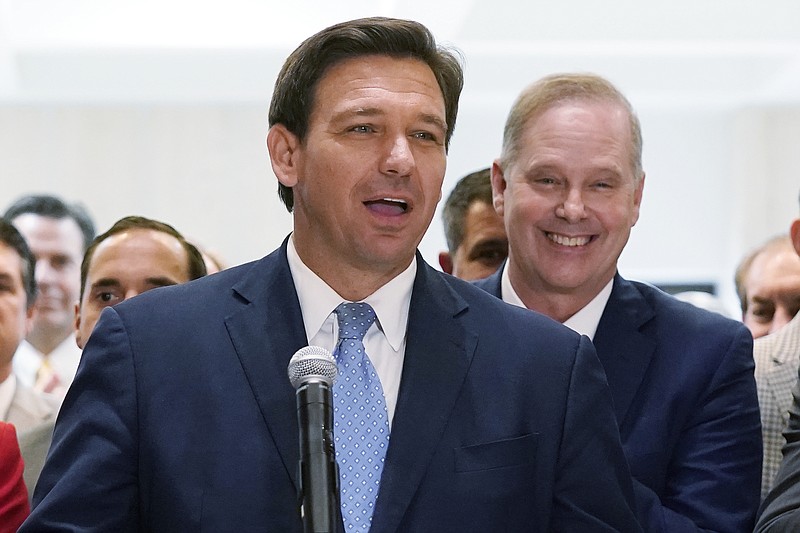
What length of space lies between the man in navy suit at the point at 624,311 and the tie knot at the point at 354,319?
692mm

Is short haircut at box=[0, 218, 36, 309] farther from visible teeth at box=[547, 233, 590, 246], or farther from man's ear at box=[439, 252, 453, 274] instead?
visible teeth at box=[547, 233, 590, 246]

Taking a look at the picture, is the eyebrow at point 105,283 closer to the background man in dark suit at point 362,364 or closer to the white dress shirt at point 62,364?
the background man in dark suit at point 362,364

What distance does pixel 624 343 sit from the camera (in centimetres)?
281

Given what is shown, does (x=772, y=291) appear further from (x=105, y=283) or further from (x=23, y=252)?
(x=23, y=252)

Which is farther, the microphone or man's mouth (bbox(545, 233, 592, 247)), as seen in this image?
man's mouth (bbox(545, 233, 592, 247))

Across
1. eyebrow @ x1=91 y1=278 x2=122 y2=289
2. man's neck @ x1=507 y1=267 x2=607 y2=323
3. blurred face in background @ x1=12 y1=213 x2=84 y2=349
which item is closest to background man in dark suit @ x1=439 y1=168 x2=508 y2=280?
man's neck @ x1=507 y1=267 x2=607 y2=323

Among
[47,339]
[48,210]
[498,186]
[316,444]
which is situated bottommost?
[316,444]

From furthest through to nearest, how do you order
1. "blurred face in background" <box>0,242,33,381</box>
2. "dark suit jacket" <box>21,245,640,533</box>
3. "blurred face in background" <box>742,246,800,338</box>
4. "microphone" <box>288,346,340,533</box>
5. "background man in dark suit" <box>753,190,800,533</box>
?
"blurred face in background" <box>742,246,800,338</box>, "blurred face in background" <box>0,242,33,381</box>, "background man in dark suit" <box>753,190,800,533</box>, "dark suit jacket" <box>21,245,640,533</box>, "microphone" <box>288,346,340,533</box>

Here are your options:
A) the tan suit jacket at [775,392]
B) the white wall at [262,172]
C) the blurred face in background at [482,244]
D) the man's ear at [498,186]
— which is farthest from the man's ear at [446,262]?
the white wall at [262,172]

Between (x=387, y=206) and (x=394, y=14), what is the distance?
5.74 m

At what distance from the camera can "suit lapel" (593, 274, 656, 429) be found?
108 inches

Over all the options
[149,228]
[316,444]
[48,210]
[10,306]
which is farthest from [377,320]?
[48,210]

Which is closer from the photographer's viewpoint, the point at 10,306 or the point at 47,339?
the point at 10,306

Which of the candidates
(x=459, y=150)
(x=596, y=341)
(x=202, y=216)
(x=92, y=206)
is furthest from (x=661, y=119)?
(x=596, y=341)
